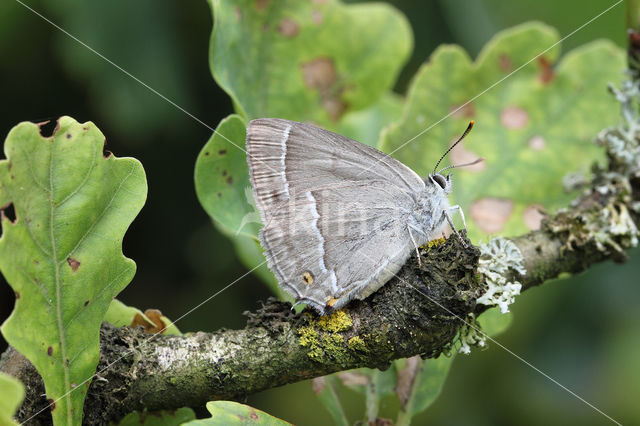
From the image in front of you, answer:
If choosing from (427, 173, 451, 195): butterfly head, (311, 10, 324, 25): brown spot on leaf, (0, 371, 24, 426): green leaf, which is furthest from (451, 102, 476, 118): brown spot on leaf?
(0, 371, 24, 426): green leaf

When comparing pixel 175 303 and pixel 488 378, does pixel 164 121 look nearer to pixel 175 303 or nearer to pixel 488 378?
pixel 175 303

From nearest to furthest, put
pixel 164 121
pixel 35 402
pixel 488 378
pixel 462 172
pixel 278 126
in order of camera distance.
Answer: pixel 35 402, pixel 278 126, pixel 462 172, pixel 164 121, pixel 488 378

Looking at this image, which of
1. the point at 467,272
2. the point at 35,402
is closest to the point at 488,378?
the point at 467,272

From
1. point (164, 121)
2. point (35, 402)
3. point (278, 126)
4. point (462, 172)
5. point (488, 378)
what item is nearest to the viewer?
point (35, 402)

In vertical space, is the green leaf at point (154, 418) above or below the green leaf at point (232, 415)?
below

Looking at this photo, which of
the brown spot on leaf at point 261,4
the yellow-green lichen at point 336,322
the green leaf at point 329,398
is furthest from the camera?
the brown spot on leaf at point 261,4

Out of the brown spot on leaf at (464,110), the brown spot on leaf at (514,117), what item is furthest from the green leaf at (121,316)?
the brown spot on leaf at (514,117)

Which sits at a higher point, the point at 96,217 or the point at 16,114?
the point at 96,217

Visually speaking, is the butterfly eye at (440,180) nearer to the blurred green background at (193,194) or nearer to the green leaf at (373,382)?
the green leaf at (373,382)
